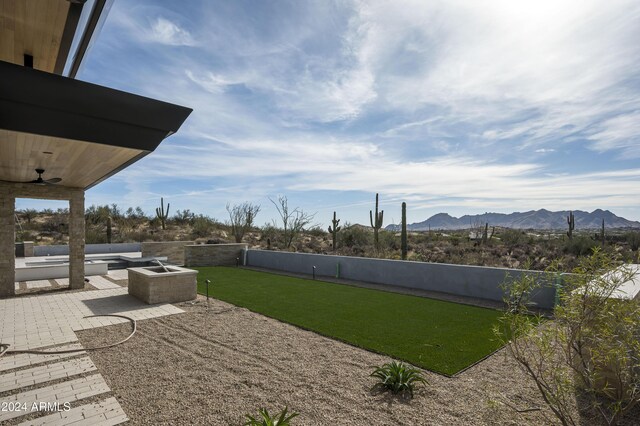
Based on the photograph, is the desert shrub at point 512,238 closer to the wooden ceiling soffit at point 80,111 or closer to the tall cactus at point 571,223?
the tall cactus at point 571,223

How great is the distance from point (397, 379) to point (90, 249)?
19.6 metres

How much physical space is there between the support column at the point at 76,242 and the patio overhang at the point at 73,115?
5203mm

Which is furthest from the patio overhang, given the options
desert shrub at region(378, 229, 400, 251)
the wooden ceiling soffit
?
desert shrub at region(378, 229, 400, 251)

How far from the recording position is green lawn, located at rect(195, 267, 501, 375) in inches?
195

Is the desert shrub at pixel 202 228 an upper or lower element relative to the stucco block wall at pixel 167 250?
upper

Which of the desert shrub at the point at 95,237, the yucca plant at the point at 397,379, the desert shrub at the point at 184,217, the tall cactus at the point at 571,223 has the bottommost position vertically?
the yucca plant at the point at 397,379

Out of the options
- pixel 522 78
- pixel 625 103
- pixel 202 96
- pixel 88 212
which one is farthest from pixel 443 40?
pixel 88 212

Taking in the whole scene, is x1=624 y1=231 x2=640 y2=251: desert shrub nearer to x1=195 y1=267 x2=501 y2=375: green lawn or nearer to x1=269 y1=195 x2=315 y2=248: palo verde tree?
x1=195 y1=267 x2=501 y2=375: green lawn

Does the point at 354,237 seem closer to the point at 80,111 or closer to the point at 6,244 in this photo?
the point at 6,244

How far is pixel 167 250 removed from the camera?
16.0 meters

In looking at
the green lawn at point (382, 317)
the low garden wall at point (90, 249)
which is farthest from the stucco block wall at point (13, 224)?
the low garden wall at point (90, 249)

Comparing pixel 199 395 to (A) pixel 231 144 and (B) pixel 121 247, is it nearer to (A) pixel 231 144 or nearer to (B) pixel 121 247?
(A) pixel 231 144

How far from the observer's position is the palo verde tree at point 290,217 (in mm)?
21531

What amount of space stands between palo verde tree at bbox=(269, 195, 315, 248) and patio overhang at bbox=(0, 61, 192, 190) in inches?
658
